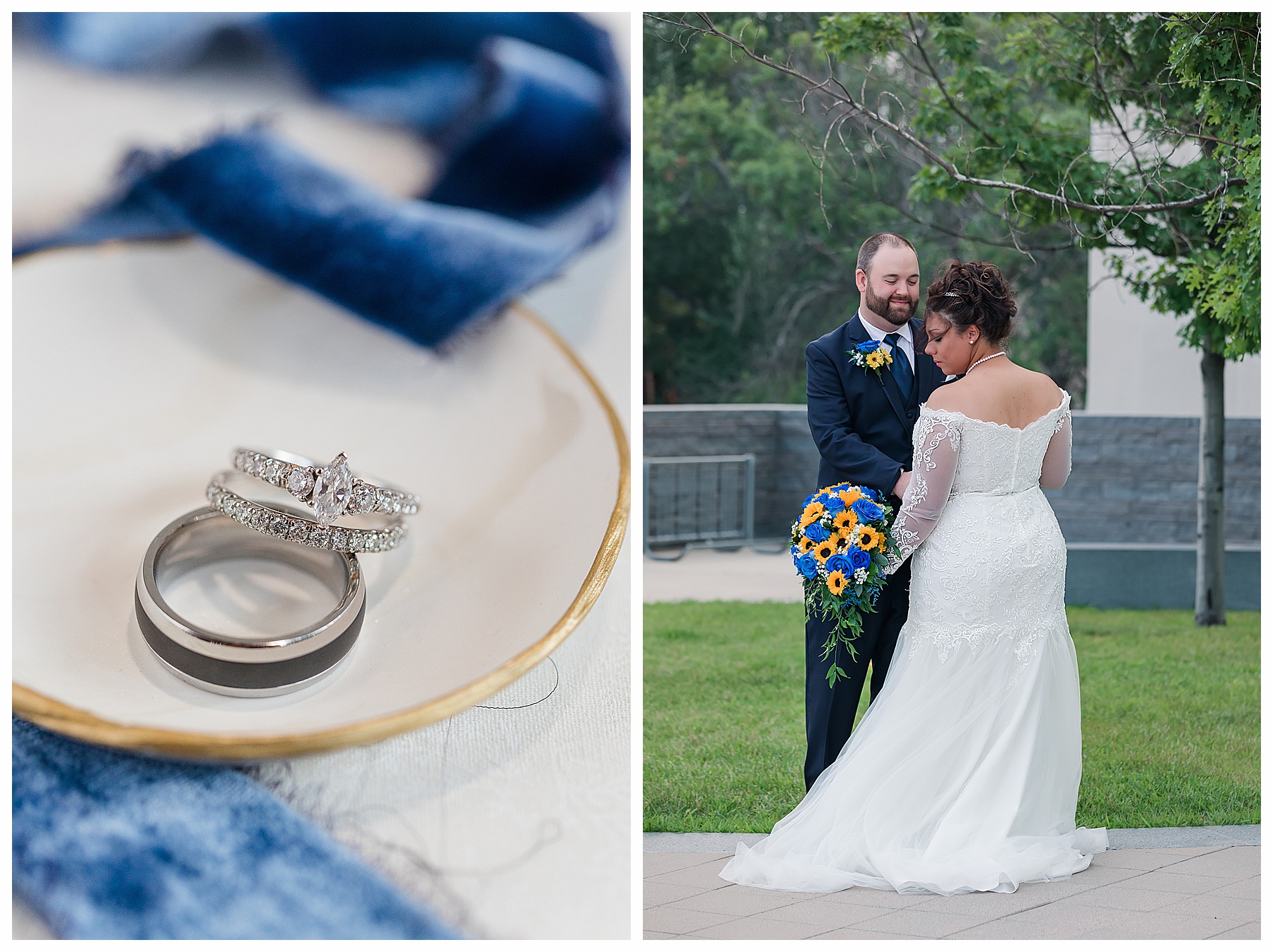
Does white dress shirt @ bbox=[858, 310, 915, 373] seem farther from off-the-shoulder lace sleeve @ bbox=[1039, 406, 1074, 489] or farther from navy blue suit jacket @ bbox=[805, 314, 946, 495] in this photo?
off-the-shoulder lace sleeve @ bbox=[1039, 406, 1074, 489]

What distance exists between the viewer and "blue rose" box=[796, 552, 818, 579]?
9.82 feet

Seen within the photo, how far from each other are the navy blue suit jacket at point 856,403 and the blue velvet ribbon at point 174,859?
1.57m

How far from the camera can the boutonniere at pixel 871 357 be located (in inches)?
122

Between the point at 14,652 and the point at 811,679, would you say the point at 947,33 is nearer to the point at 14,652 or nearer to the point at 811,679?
the point at 811,679

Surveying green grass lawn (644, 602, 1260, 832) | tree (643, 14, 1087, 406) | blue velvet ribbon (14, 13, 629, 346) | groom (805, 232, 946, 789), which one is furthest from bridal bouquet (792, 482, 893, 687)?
tree (643, 14, 1087, 406)

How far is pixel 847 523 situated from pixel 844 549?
68 mm

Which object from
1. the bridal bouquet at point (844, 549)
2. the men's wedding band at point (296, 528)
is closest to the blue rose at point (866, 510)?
the bridal bouquet at point (844, 549)

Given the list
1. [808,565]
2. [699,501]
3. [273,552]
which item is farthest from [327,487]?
[699,501]

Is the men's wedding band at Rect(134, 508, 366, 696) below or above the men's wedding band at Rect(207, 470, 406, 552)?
below

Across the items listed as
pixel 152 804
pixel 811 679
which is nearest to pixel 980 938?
pixel 811 679

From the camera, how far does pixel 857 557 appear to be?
2926mm

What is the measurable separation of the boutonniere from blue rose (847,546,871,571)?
0.50m

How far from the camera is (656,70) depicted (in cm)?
1549

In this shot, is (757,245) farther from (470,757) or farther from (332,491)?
(470,757)
